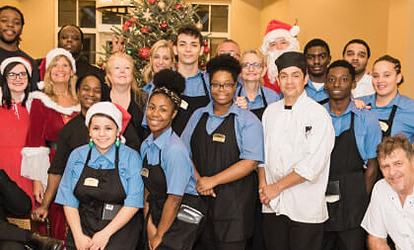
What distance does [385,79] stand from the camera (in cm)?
388

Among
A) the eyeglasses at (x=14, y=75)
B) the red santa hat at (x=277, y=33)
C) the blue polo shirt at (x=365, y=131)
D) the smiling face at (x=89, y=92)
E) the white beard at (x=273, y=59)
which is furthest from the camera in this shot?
the red santa hat at (x=277, y=33)

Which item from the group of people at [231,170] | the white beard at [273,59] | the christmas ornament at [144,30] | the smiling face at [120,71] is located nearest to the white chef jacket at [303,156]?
the group of people at [231,170]

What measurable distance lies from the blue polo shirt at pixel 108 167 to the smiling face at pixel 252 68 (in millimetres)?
1399

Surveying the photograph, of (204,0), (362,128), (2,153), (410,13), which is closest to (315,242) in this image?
(362,128)

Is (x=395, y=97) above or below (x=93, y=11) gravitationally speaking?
below

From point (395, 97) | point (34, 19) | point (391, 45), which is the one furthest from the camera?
point (34, 19)

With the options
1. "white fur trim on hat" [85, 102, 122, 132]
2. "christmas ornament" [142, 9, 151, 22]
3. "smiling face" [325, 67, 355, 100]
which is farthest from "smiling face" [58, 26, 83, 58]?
"smiling face" [325, 67, 355, 100]

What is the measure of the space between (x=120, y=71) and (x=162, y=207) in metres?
1.40

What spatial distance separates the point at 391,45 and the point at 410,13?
2.04 feet

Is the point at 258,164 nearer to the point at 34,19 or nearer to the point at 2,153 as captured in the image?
the point at 2,153

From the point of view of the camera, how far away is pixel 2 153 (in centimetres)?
408

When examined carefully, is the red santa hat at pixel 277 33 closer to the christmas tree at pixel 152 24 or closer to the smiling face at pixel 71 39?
the christmas tree at pixel 152 24

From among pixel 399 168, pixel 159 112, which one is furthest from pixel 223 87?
pixel 399 168

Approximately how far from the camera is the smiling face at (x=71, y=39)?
17.2ft
